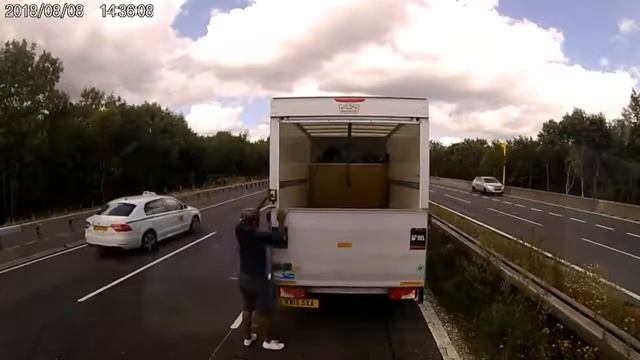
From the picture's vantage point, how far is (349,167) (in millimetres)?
10750

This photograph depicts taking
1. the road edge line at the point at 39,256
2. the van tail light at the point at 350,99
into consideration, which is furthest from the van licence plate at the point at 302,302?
the road edge line at the point at 39,256

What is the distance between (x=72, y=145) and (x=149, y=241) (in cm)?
3572

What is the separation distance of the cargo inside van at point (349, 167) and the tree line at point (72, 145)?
3386 centimetres

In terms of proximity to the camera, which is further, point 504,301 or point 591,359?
point 504,301

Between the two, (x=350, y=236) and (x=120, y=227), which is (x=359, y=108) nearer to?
(x=350, y=236)

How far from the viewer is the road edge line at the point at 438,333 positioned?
19.1 ft

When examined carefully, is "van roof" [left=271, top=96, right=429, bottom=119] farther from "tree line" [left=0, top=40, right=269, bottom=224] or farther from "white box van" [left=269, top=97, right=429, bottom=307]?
"tree line" [left=0, top=40, right=269, bottom=224]

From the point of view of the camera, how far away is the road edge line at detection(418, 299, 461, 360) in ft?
19.1

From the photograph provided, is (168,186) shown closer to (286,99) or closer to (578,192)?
(578,192)

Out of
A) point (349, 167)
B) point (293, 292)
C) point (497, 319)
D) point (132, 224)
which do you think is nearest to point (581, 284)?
point (497, 319)

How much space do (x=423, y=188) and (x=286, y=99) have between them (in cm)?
216

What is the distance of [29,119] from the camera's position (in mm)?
39125

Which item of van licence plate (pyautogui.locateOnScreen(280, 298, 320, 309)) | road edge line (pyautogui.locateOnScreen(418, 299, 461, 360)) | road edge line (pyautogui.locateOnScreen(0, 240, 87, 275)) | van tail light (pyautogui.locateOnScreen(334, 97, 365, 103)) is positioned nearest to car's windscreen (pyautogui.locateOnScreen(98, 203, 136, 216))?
Answer: road edge line (pyautogui.locateOnScreen(0, 240, 87, 275))

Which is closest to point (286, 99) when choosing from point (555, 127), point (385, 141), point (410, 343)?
point (410, 343)
